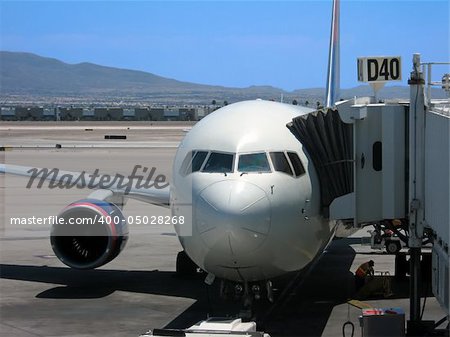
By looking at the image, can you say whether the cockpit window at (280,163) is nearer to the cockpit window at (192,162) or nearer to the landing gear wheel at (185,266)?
the cockpit window at (192,162)

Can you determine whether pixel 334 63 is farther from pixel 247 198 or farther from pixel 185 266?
pixel 247 198

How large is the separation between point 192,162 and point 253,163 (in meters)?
1.16

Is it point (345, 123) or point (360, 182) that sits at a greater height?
point (345, 123)

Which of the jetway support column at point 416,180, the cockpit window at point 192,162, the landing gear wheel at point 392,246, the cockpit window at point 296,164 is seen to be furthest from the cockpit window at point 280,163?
the landing gear wheel at point 392,246

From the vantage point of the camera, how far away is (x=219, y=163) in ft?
51.9

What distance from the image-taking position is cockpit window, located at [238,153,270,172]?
15.7 meters

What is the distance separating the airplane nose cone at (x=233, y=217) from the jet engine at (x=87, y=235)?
6211 mm

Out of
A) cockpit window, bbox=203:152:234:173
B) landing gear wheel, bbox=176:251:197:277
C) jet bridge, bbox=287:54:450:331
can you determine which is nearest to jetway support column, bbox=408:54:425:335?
jet bridge, bbox=287:54:450:331

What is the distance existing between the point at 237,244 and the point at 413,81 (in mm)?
4352

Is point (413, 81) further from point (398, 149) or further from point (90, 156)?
point (90, 156)

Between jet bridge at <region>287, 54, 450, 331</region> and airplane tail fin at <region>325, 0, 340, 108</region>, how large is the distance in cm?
1041

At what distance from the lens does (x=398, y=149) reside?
1644 cm

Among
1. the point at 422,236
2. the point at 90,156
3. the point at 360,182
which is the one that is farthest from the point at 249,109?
the point at 90,156

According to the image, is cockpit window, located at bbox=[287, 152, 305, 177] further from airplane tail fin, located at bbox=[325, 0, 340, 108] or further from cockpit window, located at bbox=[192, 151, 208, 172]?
airplane tail fin, located at bbox=[325, 0, 340, 108]
